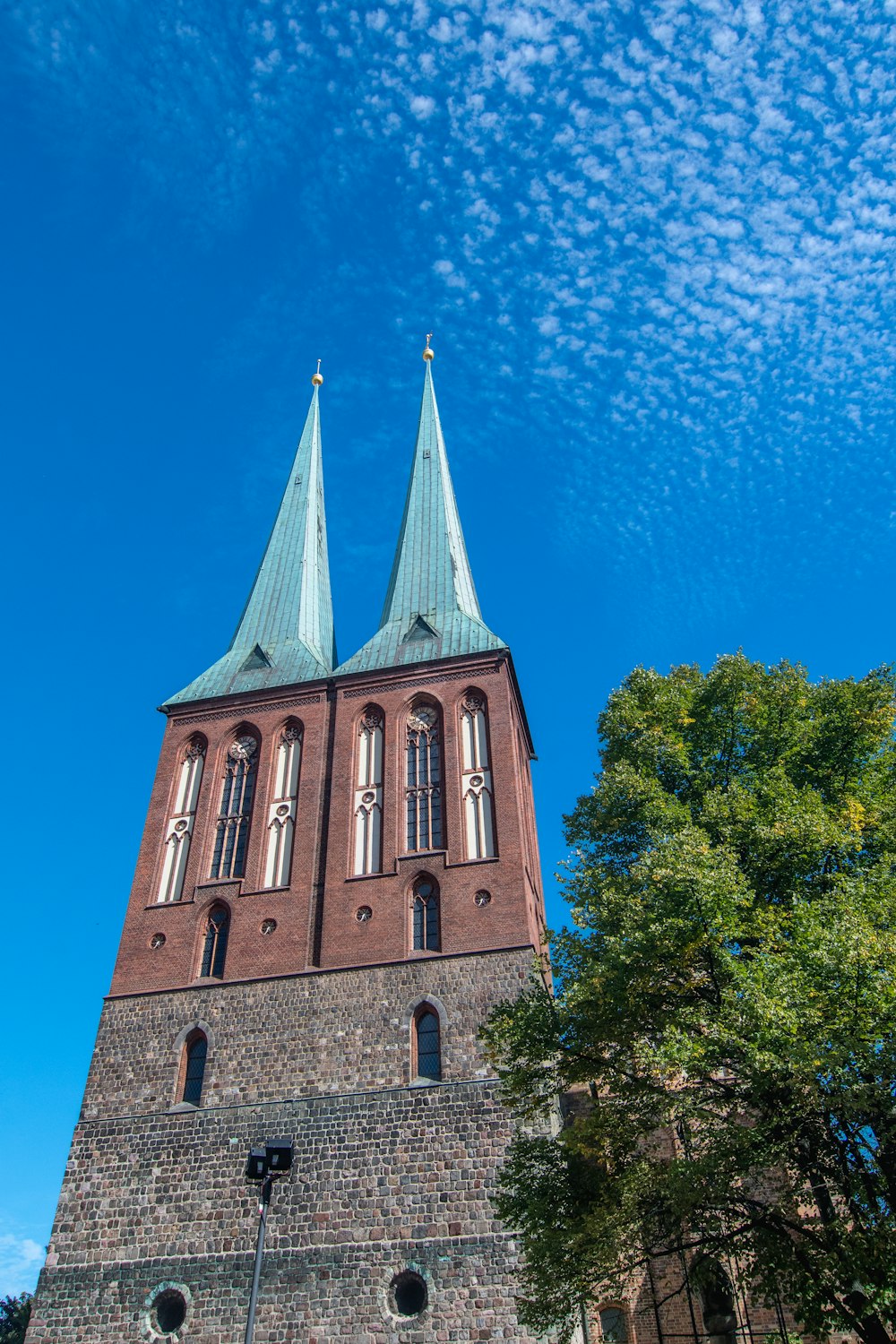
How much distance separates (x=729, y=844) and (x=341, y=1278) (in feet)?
33.1

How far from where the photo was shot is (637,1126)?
11.7 metres

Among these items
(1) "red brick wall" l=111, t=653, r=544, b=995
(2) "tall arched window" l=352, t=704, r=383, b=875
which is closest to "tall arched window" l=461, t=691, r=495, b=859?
(1) "red brick wall" l=111, t=653, r=544, b=995

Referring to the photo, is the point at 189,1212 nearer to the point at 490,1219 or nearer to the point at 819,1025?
the point at 490,1219

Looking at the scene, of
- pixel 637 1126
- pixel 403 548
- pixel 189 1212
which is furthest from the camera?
pixel 403 548

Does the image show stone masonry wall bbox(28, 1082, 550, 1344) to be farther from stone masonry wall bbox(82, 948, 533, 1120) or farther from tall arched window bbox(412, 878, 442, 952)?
tall arched window bbox(412, 878, 442, 952)

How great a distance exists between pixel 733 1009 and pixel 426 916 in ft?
36.0

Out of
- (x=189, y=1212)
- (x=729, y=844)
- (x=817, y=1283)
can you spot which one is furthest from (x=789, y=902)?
(x=189, y=1212)

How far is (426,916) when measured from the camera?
21.0 m

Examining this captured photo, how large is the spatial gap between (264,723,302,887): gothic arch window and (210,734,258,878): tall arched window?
55 centimetres

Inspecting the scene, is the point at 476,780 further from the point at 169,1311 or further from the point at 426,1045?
the point at 169,1311

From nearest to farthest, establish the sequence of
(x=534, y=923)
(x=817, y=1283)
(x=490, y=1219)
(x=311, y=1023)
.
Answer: (x=817, y=1283), (x=490, y=1219), (x=311, y=1023), (x=534, y=923)

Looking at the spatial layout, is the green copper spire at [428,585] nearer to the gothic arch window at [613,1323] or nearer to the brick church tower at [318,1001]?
the brick church tower at [318,1001]

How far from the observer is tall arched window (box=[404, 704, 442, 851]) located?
72.4 ft

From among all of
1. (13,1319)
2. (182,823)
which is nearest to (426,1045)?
(182,823)
